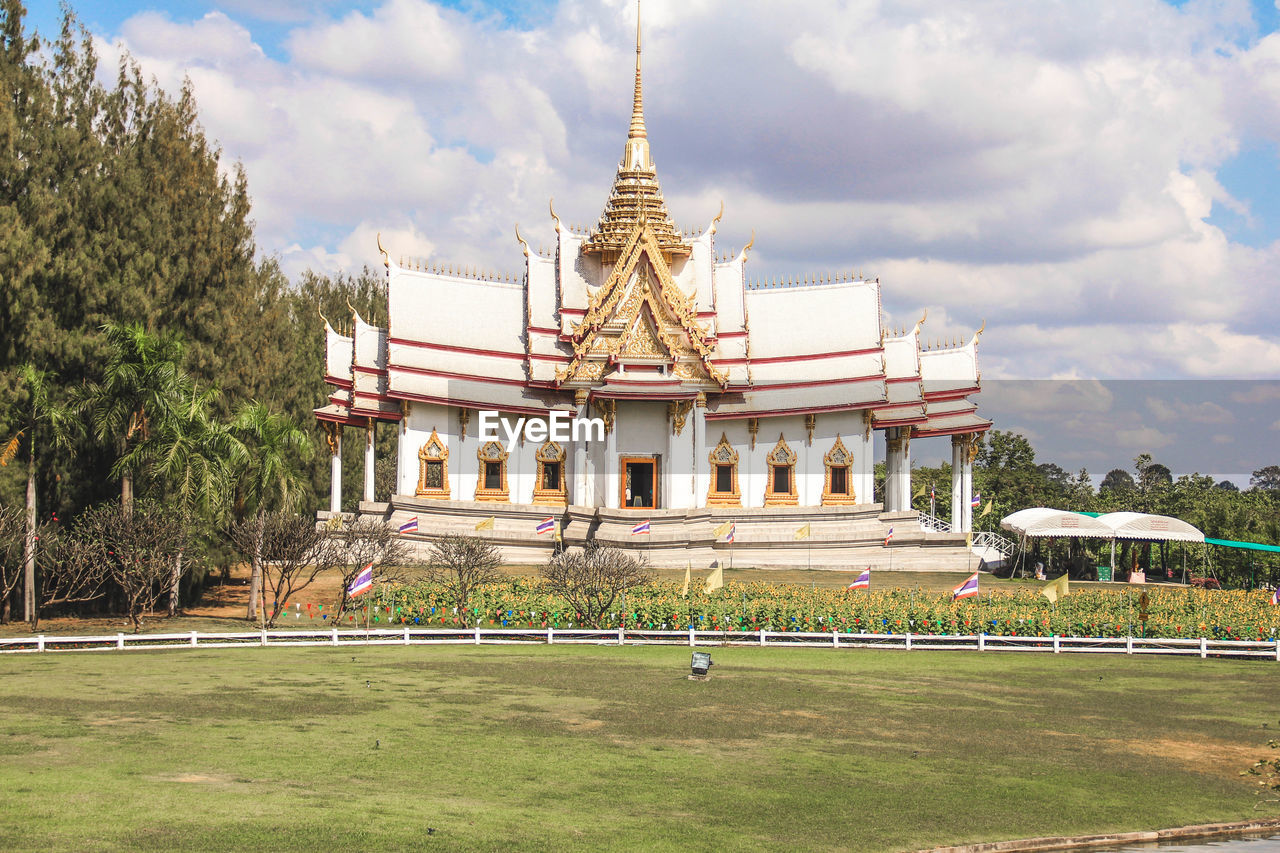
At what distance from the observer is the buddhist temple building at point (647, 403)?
48.4 metres

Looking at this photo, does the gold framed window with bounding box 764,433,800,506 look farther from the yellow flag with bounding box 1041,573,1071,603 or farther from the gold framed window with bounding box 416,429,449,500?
the yellow flag with bounding box 1041,573,1071,603

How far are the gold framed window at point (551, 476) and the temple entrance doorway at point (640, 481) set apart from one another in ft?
8.13

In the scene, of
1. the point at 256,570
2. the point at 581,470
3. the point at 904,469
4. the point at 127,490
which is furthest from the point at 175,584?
the point at 904,469

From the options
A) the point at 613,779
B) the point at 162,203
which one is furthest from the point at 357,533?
the point at 613,779

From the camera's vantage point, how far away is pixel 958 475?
5428 cm

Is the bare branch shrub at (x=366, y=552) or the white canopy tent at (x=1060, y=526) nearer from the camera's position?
the bare branch shrub at (x=366, y=552)

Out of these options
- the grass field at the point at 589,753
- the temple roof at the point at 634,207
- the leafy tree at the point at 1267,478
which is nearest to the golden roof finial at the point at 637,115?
the temple roof at the point at 634,207

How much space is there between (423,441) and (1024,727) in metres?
31.6

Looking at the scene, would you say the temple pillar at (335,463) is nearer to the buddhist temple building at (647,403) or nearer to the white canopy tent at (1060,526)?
the buddhist temple building at (647,403)

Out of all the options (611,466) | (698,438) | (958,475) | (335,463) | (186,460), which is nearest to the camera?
(186,460)

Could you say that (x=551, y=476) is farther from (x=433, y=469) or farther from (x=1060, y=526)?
(x=1060, y=526)

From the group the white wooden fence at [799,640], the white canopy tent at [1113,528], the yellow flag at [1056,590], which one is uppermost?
the white canopy tent at [1113,528]

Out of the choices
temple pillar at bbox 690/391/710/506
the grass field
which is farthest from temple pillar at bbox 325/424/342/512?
the grass field

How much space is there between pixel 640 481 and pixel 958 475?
13.8 metres
